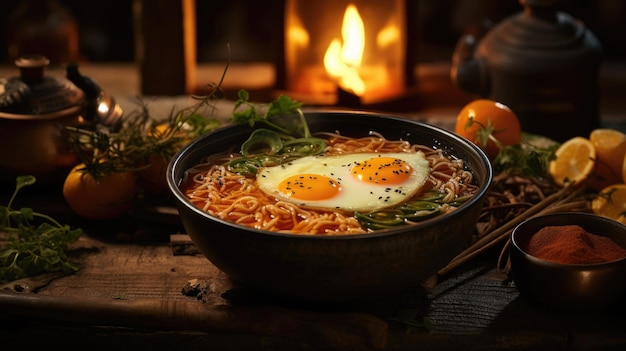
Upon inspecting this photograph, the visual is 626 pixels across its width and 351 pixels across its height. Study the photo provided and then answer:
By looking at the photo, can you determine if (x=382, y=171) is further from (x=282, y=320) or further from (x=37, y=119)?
(x=37, y=119)

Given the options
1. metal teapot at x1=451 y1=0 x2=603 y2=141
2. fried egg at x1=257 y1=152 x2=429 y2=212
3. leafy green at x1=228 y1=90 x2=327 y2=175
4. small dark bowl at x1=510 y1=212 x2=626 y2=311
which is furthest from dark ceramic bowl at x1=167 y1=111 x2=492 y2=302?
metal teapot at x1=451 y1=0 x2=603 y2=141

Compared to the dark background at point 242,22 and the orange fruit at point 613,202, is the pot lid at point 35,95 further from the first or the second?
the dark background at point 242,22

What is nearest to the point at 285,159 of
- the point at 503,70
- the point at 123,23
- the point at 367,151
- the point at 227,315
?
the point at 367,151

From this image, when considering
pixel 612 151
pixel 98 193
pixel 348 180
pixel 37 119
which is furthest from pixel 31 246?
pixel 612 151

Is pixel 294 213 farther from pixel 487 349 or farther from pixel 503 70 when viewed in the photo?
pixel 503 70

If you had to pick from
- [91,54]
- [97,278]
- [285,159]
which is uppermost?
[285,159]

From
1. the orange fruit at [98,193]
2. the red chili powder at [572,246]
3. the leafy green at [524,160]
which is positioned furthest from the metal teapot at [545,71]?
the orange fruit at [98,193]

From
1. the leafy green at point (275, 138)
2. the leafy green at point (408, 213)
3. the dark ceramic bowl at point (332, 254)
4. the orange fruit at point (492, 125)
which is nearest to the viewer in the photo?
the dark ceramic bowl at point (332, 254)
